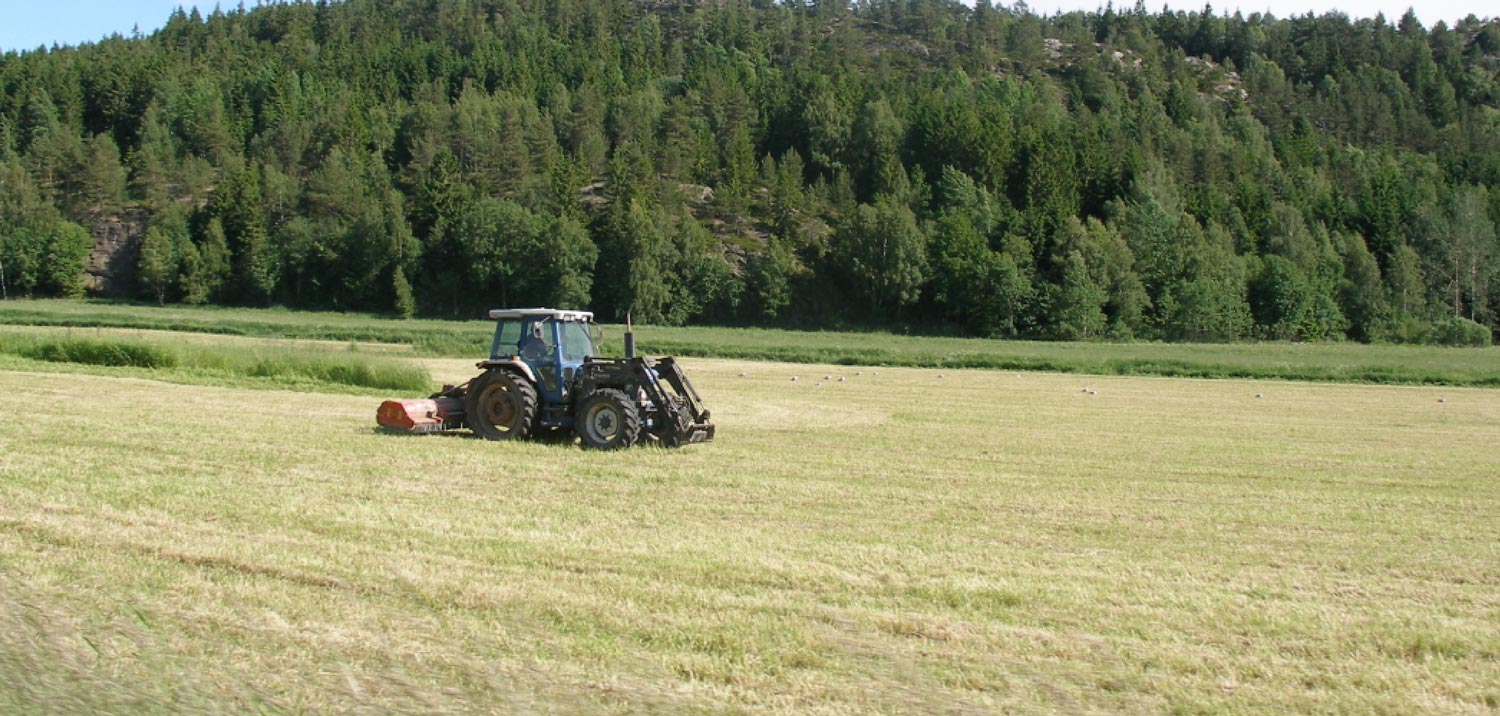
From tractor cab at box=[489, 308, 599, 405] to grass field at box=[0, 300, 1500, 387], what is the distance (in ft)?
88.9

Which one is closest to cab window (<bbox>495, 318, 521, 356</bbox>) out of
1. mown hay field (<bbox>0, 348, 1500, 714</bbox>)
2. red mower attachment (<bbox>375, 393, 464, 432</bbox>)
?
red mower attachment (<bbox>375, 393, 464, 432</bbox>)

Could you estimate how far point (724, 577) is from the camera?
27.0ft

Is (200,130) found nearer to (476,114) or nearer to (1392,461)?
(476,114)

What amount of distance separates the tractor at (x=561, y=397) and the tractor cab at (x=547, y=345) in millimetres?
15

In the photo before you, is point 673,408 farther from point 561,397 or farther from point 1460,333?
point 1460,333

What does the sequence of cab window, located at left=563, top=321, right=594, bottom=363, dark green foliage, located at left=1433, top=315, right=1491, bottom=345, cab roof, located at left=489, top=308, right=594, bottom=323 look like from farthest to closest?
dark green foliage, located at left=1433, top=315, right=1491, bottom=345 → cab window, located at left=563, top=321, right=594, bottom=363 → cab roof, located at left=489, top=308, right=594, bottom=323

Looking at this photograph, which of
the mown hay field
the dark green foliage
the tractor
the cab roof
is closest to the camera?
the mown hay field

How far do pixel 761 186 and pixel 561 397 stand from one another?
92544 millimetres

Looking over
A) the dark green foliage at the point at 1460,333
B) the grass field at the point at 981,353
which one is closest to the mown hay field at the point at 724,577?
→ the grass field at the point at 981,353

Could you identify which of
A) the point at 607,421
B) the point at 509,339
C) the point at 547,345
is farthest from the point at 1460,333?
the point at 607,421

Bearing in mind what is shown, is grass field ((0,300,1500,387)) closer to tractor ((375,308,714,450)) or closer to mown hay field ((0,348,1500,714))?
mown hay field ((0,348,1500,714))

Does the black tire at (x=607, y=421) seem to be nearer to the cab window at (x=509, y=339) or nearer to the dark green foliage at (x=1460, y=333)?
the cab window at (x=509, y=339)

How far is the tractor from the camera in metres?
15.8

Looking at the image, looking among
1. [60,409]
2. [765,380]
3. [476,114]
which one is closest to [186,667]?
[60,409]
